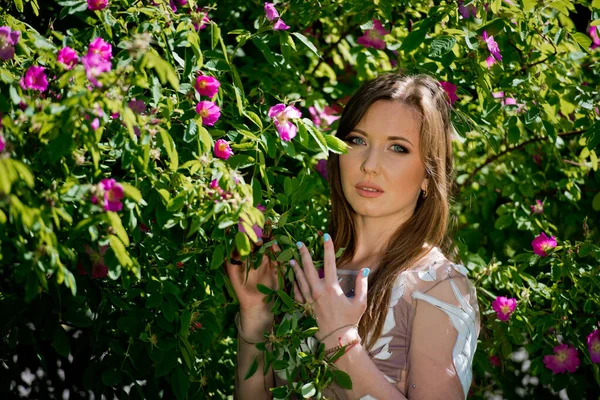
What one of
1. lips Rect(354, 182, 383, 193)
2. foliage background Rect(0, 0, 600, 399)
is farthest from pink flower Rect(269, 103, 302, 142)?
lips Rect(354, 182, 383, 193)

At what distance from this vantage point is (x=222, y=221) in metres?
1.47

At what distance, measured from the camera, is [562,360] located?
252 centimetres

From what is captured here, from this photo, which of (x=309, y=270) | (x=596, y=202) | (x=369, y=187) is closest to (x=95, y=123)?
(x=309, y=270)

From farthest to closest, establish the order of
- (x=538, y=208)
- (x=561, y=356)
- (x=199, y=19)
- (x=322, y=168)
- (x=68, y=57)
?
(x=538, y=208), (x=322, y=168), (x=561, y=356), (x=199, y=19), (x=68, y=57)

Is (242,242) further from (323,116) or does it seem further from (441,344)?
(323,116)

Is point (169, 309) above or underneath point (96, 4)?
underneath

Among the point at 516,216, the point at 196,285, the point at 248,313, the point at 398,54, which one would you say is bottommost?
the point at 516,216

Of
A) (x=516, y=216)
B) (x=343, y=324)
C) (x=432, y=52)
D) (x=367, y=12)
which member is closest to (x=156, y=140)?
(x=343, y=324)

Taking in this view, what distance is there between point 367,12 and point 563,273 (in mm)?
1083

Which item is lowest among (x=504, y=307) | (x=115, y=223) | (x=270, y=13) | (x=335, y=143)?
(x=504, y=307)

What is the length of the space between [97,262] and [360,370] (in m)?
0.68

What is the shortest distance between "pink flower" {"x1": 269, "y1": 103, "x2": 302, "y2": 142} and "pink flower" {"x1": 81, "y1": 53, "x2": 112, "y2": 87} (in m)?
0.50

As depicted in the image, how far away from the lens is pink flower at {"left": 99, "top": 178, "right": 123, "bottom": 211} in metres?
1.37

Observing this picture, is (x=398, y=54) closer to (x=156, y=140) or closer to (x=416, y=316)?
(x=416, y=316)
